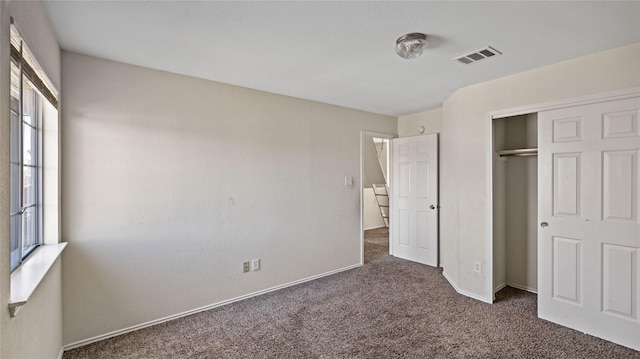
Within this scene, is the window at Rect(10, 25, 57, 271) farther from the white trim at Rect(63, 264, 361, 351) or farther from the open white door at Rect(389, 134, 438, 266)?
the open white door at Rect(389, 134, 438, 266)

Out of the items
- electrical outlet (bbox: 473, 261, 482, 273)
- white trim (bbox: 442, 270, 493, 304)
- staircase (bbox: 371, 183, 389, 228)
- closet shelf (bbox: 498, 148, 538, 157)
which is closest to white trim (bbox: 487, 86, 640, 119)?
closet shelf (bbox: 498, 148, 538, 157)

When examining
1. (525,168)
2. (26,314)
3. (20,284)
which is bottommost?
(26,314)

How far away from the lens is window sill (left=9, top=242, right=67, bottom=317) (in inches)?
48.6

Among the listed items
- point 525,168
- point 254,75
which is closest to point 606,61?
point 525,168

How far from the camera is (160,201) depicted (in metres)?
2.68

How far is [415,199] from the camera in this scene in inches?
177

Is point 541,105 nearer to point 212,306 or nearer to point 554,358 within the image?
point 554,358

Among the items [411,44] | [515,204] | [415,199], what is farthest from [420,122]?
[411,44]

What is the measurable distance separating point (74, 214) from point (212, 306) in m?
1.45

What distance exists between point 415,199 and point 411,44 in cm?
282

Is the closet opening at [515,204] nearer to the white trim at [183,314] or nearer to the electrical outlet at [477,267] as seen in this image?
the electrical outlet at [477,267]

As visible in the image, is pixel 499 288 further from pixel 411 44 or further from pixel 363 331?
pixel 411 44

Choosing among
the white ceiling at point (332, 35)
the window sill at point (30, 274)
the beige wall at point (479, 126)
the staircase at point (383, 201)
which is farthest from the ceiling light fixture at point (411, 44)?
the staircase at point (383, 201)

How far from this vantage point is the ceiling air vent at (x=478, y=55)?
2.31m
